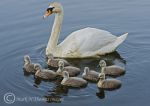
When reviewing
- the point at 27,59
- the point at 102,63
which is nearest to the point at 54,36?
the point at 27,59

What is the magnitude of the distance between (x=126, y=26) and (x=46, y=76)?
391cm

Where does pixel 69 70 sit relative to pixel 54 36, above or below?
below

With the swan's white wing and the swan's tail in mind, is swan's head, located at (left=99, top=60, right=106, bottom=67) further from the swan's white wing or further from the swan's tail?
the swan's tail

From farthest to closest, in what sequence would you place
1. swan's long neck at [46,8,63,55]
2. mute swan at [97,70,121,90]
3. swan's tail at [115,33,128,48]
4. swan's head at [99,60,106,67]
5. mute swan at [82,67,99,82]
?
1. swan's long neck at [46,8,63,55]
2. swan's tail at [115,33,128,48]
3. swan's head at [99,60,106,67]
4. mute swan at [82,67,99,82]
5. mute swan at [97,70,121,90]

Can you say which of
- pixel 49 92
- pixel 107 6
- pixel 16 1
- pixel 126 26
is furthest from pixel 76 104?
pixel 16 1

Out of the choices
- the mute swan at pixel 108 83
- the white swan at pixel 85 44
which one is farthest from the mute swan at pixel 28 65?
the mute swan at pixel 108 83

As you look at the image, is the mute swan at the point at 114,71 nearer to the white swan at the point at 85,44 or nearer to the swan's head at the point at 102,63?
the swan's head at the point at 102,63

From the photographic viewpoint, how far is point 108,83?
11.4 metres

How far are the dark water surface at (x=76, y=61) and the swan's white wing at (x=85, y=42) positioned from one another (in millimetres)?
276

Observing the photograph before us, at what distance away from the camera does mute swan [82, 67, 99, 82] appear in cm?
1186

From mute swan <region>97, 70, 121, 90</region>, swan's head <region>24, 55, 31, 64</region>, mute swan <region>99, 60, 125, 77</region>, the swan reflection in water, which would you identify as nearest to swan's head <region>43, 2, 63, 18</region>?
the swan reflection in water

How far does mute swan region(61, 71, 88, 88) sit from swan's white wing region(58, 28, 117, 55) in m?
1.72

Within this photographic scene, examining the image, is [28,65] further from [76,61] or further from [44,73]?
[76,61]

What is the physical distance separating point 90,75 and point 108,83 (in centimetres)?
57
